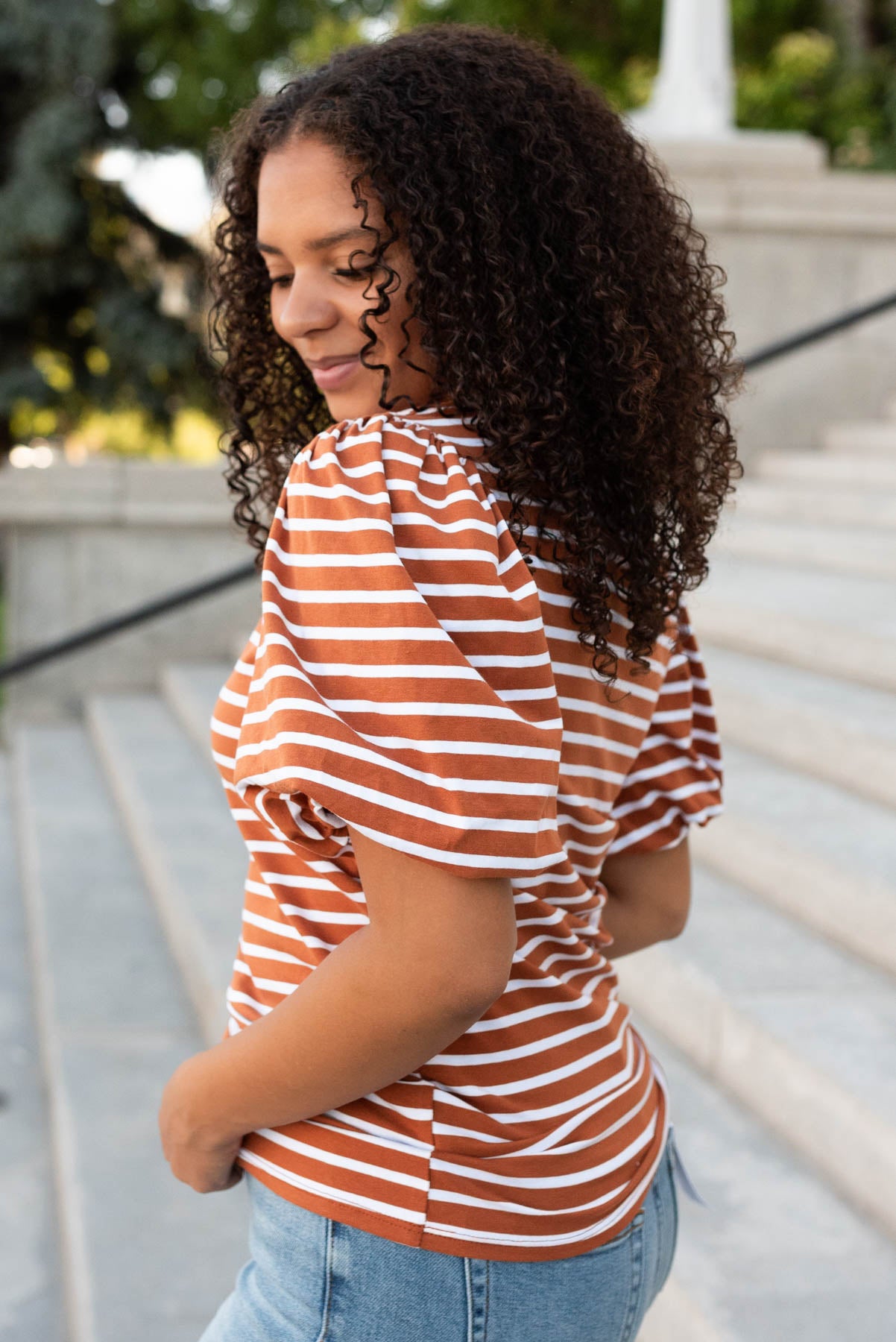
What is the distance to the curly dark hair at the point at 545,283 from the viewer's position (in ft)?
3.38

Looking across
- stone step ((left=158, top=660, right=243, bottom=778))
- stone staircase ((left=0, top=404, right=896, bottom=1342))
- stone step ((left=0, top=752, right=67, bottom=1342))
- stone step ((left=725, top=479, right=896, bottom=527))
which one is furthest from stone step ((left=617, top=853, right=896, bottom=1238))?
stone step ((left=158, top=660, right=243, bottom=778))

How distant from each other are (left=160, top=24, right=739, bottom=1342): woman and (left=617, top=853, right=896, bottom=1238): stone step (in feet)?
3.75

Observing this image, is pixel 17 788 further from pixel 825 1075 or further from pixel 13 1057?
pixel 825 1075

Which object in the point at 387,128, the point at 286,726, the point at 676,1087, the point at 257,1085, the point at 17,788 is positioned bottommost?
the point at 17,788

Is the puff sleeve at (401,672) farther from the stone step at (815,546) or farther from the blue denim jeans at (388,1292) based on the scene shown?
the stone step at (815,546)

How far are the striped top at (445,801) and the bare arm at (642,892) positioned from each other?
172 mm

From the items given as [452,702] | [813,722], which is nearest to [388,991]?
[452,702]

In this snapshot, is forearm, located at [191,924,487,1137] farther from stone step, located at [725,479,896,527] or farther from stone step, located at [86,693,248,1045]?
stone step, located at [725,479,896,527]

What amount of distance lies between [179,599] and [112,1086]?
301 centimetres

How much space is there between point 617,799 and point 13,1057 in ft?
9.66

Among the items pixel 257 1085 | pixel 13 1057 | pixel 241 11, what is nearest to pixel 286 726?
pixel 257 1085

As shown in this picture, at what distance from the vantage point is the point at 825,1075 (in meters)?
2.30

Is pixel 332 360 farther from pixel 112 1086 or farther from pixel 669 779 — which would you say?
pixel 112 1086

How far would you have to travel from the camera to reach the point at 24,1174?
10.5 ft
